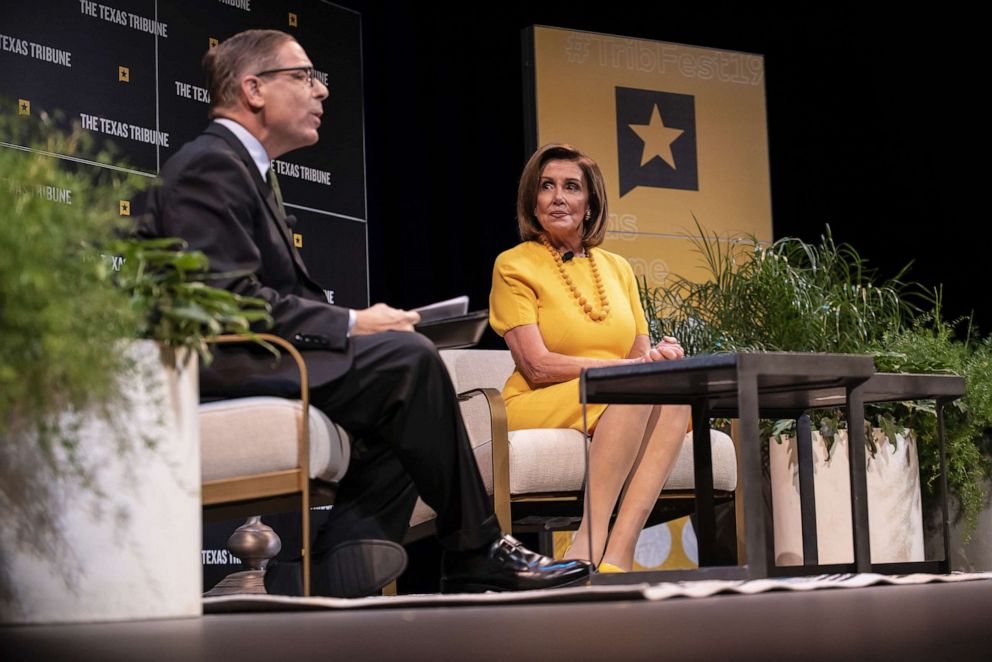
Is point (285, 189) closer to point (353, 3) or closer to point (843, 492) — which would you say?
point (353, 3)

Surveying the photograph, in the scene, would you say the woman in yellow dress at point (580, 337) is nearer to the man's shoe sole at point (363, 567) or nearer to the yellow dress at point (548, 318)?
the yellow dress at point (548, 318)

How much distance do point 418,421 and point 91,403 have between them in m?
0.87

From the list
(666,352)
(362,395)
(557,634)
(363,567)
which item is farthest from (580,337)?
(557,634)

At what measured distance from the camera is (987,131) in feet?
19.3

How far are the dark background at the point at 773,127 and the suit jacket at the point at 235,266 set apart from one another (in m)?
2.62

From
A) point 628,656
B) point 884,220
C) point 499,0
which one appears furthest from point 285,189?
point 628,656

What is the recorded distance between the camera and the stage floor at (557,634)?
1.21 metres

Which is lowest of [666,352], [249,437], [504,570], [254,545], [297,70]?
[254,545]

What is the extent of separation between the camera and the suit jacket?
7.94ft

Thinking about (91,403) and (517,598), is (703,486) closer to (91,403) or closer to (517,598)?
(517,598)

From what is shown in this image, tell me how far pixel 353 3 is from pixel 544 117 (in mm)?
880

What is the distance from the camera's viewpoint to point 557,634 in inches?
50.8

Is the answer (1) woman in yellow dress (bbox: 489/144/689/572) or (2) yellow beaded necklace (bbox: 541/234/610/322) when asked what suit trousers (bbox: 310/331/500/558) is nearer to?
(1) woman in yellow dress (bbox: 489/144/689/572)

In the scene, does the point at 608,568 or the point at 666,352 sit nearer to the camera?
the point at 608,568
